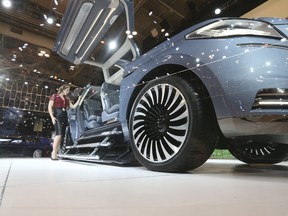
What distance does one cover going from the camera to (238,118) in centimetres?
164

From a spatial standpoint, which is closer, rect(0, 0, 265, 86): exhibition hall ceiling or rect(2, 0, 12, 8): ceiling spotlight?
rect(0, 0, 265, 86): exhibition hall ceiling

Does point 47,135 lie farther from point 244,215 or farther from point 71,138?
point 244,215

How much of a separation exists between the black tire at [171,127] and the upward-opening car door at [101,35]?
860mm

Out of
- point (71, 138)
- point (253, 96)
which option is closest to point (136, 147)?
point (253, 96)

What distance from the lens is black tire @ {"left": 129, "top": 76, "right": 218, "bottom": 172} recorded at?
6.01 ft

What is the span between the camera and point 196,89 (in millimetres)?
1917

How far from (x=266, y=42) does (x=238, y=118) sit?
1.70 ft

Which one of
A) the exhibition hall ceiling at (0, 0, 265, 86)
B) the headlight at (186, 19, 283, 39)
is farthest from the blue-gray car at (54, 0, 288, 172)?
the exhibition hall ceiling at (0, 0, 265, 86)

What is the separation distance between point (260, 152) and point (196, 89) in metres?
1.62

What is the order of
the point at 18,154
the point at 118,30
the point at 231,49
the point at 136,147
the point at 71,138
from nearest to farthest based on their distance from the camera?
the point at 231,49 < the point at 136,147 < the point at 118,30 < the point at 71,138 < the point at 18,154

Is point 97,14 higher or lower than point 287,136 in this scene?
higher

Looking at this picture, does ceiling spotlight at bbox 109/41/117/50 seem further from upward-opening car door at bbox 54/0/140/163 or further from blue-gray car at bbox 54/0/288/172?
blue-gray car at bbox 54/0/288/172

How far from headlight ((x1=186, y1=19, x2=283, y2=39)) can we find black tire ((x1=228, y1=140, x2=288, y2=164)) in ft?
4.49

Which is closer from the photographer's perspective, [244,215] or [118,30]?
[244,215]
